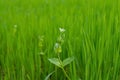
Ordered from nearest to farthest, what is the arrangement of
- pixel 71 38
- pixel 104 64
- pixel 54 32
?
pixel 104 64
pixel 71 38
pixel 54 32

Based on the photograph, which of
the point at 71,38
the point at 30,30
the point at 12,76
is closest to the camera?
the point at 12,76

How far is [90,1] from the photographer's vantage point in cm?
235

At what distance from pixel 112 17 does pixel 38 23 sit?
516 mm

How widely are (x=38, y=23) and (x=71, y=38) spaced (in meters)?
0.54

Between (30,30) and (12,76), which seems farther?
(30,30)

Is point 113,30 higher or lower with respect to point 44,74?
higher

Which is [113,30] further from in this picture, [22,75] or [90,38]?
[22,75]

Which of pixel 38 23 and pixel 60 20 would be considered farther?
Result: pixel 38 23

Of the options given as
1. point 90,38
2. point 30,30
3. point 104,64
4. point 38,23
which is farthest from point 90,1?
point 104,64

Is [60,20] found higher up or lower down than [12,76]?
higher up

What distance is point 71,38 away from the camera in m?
1.32

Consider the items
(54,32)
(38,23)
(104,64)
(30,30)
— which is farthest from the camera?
(38,23)

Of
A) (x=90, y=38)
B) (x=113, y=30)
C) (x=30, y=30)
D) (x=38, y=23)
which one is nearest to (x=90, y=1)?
(x=38, y=23)

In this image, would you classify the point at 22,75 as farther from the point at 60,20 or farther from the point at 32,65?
the point at 60,20
